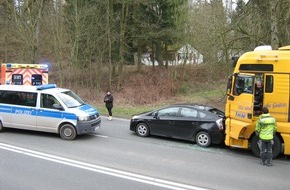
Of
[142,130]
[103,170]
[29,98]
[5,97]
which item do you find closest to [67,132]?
[29,98]

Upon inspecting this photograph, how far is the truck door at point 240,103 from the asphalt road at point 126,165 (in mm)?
978

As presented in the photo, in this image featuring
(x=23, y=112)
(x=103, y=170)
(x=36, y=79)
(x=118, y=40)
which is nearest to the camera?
(x=103, y=170)

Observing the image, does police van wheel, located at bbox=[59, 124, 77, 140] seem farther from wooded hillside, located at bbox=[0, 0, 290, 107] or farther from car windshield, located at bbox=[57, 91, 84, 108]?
wooded hillside, located at bbox=[0, 0, 290, 107]

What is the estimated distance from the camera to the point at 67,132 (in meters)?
12.3

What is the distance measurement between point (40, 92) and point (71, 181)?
5749 mm

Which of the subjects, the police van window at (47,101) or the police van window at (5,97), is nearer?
the police van window at (47,101)

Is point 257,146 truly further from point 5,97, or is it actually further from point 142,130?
point 5,97

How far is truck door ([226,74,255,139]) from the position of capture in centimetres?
1041

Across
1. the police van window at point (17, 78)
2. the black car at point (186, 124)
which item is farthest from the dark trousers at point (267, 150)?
the police van window at point (17, 78)

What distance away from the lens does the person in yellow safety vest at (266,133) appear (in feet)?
31.4

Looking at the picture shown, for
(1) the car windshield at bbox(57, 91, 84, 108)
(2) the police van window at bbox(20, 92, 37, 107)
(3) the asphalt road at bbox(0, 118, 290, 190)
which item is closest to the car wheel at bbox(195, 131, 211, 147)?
(3) the asphalt road at bbox(0, 118, 290, 190)

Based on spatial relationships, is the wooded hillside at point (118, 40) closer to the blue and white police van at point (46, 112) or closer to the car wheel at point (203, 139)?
the car wheel at point (203, 139)

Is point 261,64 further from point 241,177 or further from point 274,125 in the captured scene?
point 241,177

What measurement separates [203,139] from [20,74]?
30.1 ft
